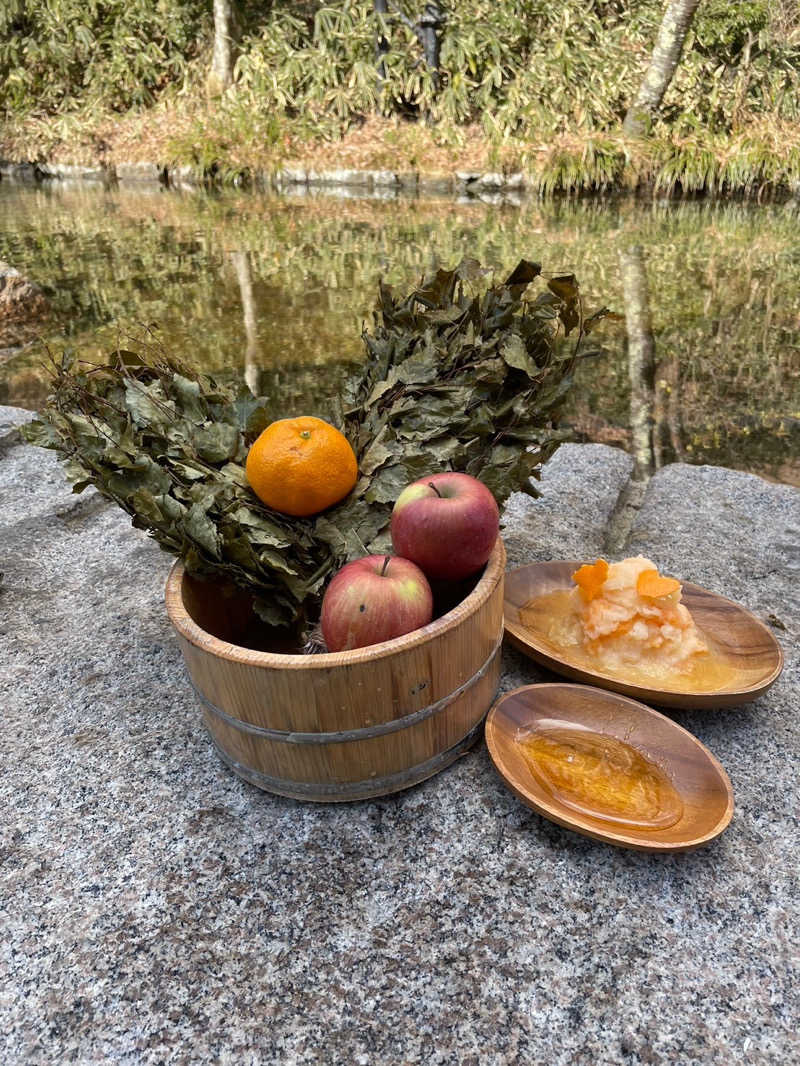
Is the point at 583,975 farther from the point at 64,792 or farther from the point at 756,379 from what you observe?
the point at 756,379

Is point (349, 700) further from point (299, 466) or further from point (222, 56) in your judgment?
point (222, 56)

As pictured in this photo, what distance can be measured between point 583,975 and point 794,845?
57cm

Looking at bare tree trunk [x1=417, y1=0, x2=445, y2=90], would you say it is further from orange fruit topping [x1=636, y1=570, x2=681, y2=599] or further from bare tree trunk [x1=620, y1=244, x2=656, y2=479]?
orange fruit topping [x1=636, y1=570, x2=681, y2=599]

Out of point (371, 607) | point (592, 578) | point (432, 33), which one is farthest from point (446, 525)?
point (432, 33)

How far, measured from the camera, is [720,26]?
11.8 meters

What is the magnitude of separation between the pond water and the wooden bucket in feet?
8.05

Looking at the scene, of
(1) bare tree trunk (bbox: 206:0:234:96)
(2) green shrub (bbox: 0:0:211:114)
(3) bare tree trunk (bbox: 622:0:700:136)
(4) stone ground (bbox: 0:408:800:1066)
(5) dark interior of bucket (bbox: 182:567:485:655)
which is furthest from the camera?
(2) green shrub (bbox: 0:0:211:114)

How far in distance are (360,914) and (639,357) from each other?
4805 millimetres

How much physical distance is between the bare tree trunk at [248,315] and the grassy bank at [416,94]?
5.48 m

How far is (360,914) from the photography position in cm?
146

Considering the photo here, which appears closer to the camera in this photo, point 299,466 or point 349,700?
point 349,700

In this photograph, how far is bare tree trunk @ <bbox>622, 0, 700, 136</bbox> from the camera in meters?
10.2

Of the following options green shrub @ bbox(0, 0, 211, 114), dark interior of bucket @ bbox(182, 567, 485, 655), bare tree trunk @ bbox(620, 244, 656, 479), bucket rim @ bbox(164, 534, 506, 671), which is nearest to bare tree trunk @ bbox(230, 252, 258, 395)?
bare tree trunk @ bbox(620, 244, 656, 479)

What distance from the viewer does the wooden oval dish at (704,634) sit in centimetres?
178
